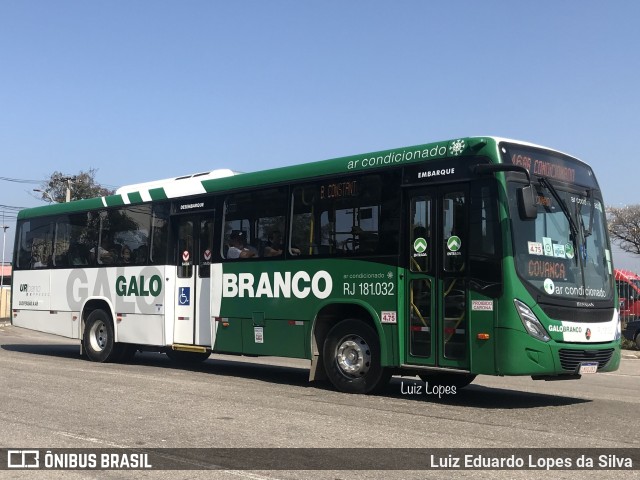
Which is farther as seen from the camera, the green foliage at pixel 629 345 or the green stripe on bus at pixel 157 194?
the green foliage at pixel 629 345

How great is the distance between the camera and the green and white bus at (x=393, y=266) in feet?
31.9

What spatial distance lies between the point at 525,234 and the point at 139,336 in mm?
8307

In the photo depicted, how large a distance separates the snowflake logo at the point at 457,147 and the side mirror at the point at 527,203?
1.00 metres

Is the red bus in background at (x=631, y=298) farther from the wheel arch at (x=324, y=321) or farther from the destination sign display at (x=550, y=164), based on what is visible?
the wheel arch at (x=324, y=321)

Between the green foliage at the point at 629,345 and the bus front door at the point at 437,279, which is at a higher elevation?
the bus front door at the point at 437,279

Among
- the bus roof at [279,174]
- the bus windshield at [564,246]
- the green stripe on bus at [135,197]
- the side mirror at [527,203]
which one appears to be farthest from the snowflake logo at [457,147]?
the green stripe on bus at [135,197]

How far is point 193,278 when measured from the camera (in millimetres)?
14195


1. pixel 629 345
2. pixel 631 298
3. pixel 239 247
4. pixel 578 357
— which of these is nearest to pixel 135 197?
pixel 239 247

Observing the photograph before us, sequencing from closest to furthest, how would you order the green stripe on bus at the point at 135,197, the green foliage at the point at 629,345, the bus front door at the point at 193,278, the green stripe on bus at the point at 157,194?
Result: 1. the bus front door at the point at 193,278
2. the green stripe on bus at the point at 157,194
3. the green stripe on bus at the point at 135,197
4. the green foliage at the point at 629,345

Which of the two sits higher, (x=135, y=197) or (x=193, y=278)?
(x=135, y=197)

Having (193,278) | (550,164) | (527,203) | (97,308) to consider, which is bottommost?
(97,308)

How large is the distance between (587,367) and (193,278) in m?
7.02

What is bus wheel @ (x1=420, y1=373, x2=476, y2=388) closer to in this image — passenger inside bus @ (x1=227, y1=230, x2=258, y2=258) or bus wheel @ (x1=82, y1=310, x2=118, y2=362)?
passenger inside bus @ (x1=227, y1=230, x2=258, y2=258)

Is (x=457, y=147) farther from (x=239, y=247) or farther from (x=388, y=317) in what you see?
(x=239, y=247)
